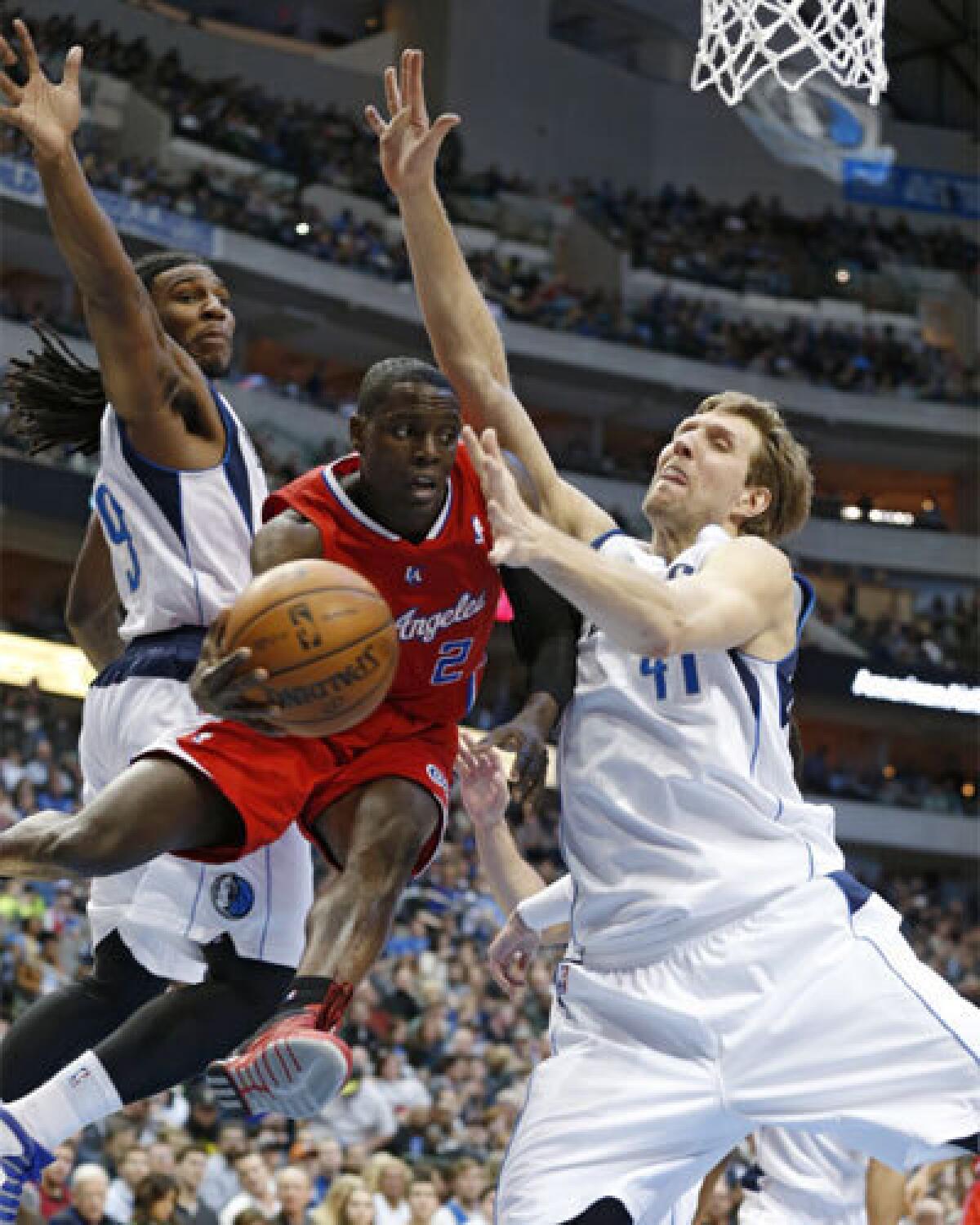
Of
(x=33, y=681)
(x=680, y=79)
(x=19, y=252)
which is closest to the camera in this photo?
(x=33, y=681)

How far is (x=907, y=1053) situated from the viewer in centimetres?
371

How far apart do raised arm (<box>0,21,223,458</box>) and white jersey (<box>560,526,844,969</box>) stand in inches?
53.0

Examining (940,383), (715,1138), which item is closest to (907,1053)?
(715,1138)

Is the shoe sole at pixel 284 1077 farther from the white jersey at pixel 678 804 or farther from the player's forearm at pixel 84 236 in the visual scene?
the player's forearm at pixel 84 236

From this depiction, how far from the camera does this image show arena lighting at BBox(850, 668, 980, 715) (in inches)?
1101

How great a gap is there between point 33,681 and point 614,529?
13956 mm

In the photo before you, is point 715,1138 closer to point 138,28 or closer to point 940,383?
point 138,28

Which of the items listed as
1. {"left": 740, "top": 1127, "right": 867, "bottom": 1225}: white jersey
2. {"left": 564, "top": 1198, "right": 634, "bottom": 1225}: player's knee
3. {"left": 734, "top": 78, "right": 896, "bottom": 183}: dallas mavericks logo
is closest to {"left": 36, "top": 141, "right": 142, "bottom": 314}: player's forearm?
{"left": 564, "top": 1198, "right": 634, "bottom": 1225}: player's knee

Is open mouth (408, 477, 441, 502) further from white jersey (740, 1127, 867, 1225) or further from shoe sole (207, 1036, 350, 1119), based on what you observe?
white jersey (740, 1127, 867, 1225)

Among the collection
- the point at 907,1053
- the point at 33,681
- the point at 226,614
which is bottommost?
the point at 33,681

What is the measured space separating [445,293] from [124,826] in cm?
177

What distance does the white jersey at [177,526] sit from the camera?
458 centimetres

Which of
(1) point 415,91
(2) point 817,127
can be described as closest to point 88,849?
(1) point 415,91

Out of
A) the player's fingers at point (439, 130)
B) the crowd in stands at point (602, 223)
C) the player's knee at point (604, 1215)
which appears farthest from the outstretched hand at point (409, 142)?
the crowd in stands at point (602, 223)
